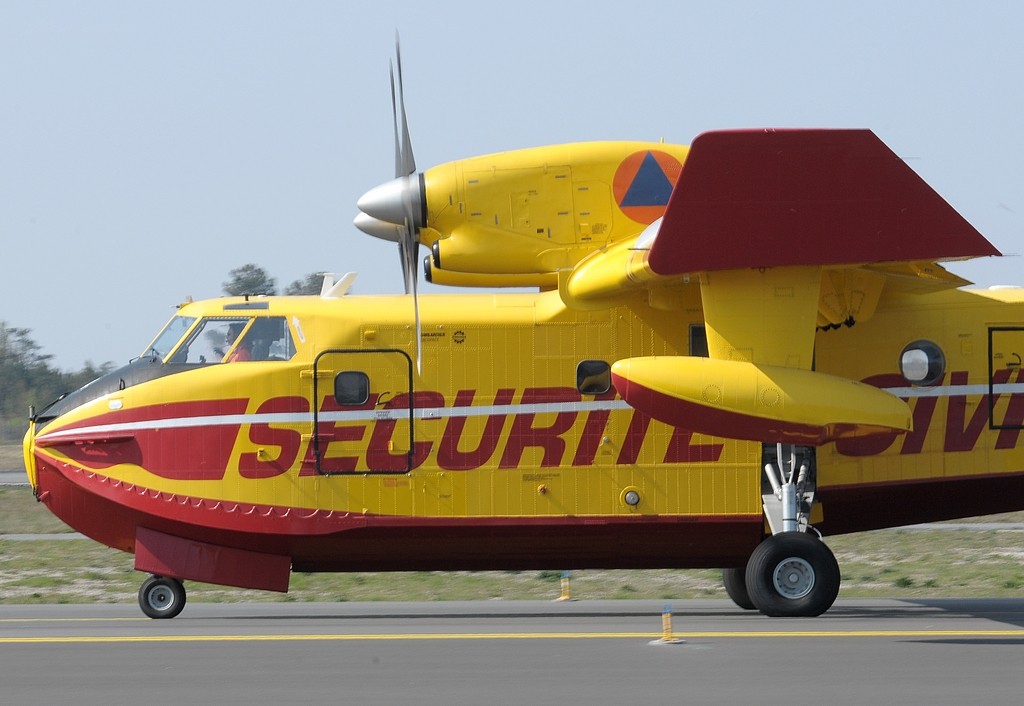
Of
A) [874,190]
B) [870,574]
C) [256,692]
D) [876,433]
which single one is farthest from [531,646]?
[870,574]

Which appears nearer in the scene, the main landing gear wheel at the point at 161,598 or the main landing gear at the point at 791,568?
the main landing gear at the point at 791,568

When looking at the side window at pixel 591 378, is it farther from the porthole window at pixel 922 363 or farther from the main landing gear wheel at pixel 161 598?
the main landing gear wheel at pixel 161 598

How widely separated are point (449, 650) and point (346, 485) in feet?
8.90

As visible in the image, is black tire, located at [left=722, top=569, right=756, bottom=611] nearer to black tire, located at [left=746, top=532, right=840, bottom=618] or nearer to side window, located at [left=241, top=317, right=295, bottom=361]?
black tire, located at [left=746, top=532, right=840, bottom=618]

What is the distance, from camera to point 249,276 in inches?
2303

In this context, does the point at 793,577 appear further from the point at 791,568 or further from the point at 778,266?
the point at 778,266

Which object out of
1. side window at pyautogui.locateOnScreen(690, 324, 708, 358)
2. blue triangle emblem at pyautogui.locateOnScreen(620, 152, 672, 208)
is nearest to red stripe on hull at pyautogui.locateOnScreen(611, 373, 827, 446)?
side window at pyautogui.locateOnScreen(690, 324, 708, 358)

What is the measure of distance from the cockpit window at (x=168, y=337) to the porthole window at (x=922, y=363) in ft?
24.0

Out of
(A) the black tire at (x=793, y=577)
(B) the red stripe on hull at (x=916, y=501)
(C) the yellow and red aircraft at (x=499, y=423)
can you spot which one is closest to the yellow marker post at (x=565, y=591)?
(C) the yellow and red aircraft at (x=499, y=423)

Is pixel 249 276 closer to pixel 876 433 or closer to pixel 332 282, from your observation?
pixel 332 282

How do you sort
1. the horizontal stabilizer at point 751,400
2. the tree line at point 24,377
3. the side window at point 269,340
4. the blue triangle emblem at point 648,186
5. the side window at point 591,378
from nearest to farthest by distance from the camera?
the horizontal stabilizer at point 751,400
the blue triangle emblem at point 648,186
the side window at point 591,378
the side window at point 269,340
the tree line at point 24,377

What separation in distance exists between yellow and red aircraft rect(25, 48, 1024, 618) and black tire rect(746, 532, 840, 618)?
2.5 inches

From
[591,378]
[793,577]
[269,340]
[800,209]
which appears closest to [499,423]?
[591,378]

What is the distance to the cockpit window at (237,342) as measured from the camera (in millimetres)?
14297
